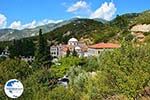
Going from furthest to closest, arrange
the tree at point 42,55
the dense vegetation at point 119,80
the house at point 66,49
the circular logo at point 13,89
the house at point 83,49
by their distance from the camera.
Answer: the house at point 66,49, the house at point 83,49, the tree at point 42,55, the dense vegetation at point 119,80, the circular logo at point 13,89

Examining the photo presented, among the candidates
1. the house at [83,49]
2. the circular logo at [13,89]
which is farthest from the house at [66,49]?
the circular logo at [13,89]

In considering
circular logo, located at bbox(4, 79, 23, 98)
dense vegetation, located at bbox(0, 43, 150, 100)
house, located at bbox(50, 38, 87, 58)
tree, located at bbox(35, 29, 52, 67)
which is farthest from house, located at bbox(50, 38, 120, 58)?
circular logo, located at bbox(4, 79, 23, 98)

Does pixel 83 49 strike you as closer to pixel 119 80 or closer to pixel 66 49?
pixel 66 49

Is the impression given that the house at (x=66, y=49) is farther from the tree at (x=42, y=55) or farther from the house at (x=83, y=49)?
the tree at (x=42, y=55)

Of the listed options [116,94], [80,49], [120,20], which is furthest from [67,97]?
[120,20]

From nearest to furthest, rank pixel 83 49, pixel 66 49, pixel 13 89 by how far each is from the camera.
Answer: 1. pixel 13 89
2. pixel 83 49
3. pixel 66 49

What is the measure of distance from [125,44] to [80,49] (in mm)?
82871

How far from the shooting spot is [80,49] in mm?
105438

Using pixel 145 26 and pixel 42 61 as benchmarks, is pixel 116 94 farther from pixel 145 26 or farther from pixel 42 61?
pixel 145 26

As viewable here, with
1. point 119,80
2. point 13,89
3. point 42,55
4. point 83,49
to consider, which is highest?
point 13,89

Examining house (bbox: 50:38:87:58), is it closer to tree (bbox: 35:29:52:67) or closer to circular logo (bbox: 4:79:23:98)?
tree (bbox: 35:29:52:67)

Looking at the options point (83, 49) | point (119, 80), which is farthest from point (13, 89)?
point (83, 49)

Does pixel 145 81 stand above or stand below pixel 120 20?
below

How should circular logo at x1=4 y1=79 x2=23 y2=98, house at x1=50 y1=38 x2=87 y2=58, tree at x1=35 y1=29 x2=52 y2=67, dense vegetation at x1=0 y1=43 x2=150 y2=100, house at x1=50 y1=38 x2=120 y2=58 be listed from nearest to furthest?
circular logo at x1=4 y1=79 x2=23 y2=98, dense vegetation at x1=0 y1=43 x2=150 y2=100, tree at x1=35 y1=29 x2=52 y2=67, house at x1=50 y1=38 x2=120 y2=58, house at x1=50 y1=38 x2=87 y2=58
